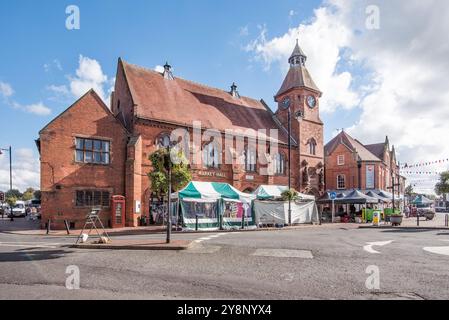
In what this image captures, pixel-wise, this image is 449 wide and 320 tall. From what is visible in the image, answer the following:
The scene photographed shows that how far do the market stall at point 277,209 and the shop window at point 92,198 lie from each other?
437 inches

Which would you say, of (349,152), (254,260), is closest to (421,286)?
(254,260)

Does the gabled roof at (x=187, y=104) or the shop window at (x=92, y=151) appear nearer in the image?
the shop window at (x=92, y=151)

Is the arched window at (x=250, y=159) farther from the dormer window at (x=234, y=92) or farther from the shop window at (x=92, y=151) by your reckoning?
the shop window at (x=92, y=151)

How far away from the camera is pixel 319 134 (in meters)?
38.6

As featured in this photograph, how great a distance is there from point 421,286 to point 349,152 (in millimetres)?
38898

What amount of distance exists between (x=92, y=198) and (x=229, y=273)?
18356 mm

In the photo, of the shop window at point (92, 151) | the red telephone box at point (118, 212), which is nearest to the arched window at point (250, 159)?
the red telephone box at point (118, 212)

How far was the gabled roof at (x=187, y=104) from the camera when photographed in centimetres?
2712

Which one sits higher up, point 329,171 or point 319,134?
point 319,134

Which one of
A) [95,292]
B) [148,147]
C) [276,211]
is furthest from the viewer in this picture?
[148,147]

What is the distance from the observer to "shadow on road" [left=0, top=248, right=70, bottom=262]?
9202 millimetres

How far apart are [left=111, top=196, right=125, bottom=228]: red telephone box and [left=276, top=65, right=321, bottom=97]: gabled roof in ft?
79.5

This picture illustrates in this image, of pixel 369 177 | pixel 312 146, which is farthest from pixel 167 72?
pixel 369 177
